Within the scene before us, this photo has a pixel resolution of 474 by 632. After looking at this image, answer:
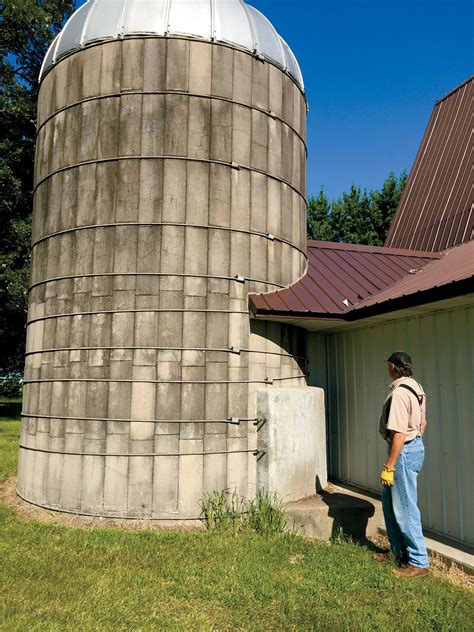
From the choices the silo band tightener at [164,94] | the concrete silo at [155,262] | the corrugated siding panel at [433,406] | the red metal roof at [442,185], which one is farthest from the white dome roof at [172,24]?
the red metal roof at [442,185]

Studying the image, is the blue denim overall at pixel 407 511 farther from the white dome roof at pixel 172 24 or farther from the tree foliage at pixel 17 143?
the tree foliage at pixel 17 143

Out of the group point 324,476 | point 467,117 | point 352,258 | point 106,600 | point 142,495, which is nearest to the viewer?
point 106,600

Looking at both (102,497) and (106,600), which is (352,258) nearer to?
(102,497)

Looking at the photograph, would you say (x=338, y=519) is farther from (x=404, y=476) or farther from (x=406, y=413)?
(x=406, y=413)

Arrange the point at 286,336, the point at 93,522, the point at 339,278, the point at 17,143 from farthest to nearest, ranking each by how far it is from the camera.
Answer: the point at 17,143 < the point at 339,278 < the point at 286,336 < the point at 93,522

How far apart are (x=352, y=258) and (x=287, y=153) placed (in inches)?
105

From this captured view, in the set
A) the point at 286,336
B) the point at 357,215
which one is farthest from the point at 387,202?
the point at 286,336

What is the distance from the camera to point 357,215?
98.2ft

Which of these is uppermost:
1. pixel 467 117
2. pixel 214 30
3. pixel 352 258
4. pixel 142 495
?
pixel 467 117

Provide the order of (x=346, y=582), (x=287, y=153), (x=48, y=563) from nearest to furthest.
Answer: (x=346, y=582) → (x=48, y=563) → (x=287, y=153)

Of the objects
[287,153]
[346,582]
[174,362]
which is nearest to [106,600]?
[346,582]

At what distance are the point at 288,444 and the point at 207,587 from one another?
2.66 m

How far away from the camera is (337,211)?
29.9m

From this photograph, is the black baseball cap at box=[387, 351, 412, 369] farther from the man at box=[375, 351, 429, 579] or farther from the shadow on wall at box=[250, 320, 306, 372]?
the shadow on wall at box=[250, 320, 306, 372]
